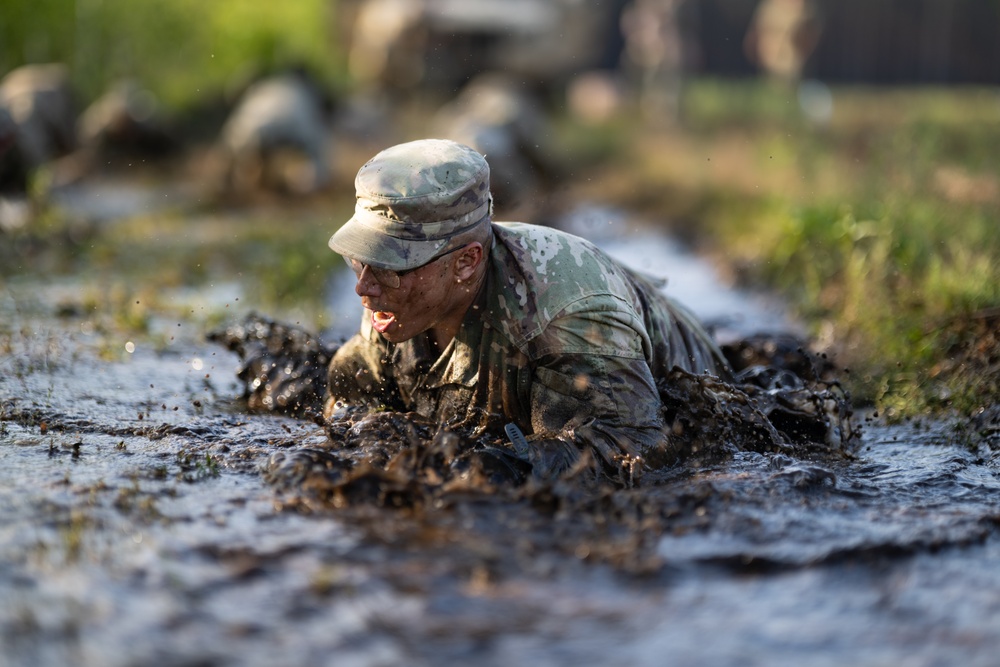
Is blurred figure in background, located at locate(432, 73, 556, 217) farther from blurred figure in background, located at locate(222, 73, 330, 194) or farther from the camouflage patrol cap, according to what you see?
the camouflage patrol cap

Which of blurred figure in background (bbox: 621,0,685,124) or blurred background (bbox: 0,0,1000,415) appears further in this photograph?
blurred figure in background (bbox: 621,0,685,124)

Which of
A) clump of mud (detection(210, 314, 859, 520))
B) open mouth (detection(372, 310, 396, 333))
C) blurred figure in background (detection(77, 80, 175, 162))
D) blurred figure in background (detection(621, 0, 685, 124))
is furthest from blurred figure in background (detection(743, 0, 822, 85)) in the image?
open mouth (detection(372, 310, 396, 333))

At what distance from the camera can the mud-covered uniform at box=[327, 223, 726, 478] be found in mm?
3900

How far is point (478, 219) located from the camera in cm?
390

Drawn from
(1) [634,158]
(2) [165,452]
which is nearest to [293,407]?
(2) [165,452]

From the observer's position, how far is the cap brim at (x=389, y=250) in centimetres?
380

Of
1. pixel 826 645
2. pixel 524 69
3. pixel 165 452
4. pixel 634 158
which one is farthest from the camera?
pixel 524 69

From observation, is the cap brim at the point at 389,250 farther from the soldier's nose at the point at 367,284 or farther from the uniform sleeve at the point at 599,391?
the uniform sleeve at the point at 599,391

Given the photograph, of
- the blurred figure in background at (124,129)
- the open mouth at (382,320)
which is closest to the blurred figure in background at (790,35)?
the blurred figure in background at (124,129)

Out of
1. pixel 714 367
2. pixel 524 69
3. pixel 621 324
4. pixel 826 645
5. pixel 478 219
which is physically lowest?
pixel 826 645

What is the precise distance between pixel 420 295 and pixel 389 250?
0.18 m

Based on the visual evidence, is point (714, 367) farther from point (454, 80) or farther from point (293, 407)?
point (454, 80)

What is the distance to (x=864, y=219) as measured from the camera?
7.89 meters

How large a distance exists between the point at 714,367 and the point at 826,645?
1.83m
